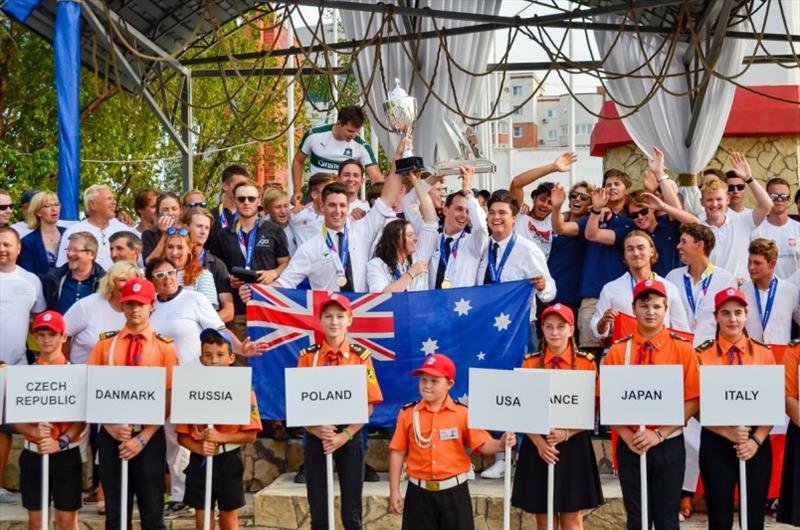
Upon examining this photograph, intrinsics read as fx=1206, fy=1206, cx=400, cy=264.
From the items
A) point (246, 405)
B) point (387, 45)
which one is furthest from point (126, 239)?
point (387, 45)

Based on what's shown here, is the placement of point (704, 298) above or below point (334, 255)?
below

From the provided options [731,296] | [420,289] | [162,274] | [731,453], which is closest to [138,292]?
[162,274]

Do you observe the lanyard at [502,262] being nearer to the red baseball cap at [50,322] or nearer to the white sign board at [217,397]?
the white sign board at [217,397]

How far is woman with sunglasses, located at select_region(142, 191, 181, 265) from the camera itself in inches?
376

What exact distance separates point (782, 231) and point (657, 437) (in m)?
3.17

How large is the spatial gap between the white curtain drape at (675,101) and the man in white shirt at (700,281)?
6.96 metres

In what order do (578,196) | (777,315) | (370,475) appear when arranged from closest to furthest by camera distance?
(777,315) → (370,475) → (578,196)

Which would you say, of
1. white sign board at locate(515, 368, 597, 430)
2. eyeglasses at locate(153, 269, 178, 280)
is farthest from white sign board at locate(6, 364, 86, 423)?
white sign board at locate(515, 368, 597, 430)

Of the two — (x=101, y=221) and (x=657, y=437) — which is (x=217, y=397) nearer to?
(x=657, y=437)

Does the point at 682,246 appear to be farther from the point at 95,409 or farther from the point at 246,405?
the point at 95,409

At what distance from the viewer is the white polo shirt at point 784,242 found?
31.1 ft

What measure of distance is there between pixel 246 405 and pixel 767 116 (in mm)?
12889

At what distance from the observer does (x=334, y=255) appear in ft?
30.3

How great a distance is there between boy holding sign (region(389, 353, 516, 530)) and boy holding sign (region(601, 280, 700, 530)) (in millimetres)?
761
